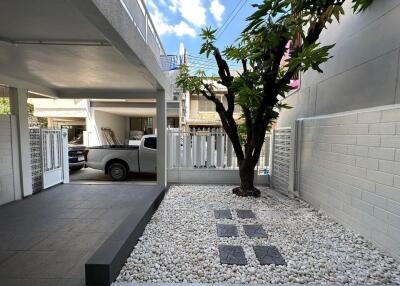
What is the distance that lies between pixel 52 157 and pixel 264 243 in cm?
562

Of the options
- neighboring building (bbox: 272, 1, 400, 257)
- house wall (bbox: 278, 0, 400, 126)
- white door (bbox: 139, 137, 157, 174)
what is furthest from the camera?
white door (bbox: 139, 137, 157, 174)

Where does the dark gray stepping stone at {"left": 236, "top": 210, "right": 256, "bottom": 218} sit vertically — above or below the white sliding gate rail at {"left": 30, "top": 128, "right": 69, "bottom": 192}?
below

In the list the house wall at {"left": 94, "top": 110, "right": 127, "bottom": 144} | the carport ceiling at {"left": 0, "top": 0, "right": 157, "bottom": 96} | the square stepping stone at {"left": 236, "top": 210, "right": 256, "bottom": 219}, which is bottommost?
the square stepping stone at {"left": 236, "top": 210, "right": 256, "bottom": 219}

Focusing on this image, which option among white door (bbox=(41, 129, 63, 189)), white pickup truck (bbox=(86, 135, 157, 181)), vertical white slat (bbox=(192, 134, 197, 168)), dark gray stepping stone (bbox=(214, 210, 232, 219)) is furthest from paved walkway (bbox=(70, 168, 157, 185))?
dark gray stepping stone (bbox=(214, 210, 232, 219))

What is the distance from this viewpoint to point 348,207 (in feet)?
11.1

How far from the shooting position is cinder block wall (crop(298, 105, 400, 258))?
2621mm

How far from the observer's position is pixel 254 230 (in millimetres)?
3402

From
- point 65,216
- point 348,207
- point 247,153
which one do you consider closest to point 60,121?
point 65,216

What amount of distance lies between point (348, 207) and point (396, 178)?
3.27 feet

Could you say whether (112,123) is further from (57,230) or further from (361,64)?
(361,64)

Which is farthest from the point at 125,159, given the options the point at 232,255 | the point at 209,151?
the point at 232,255

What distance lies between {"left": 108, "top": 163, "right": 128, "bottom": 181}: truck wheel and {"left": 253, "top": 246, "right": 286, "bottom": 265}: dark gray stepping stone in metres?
5.46

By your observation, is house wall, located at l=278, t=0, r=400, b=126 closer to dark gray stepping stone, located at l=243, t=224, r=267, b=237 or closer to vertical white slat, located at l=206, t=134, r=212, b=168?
dark gray stepping stone, located at l=243, t=224, r=267, b=237

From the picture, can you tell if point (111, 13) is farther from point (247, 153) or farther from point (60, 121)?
point (60, 121)
